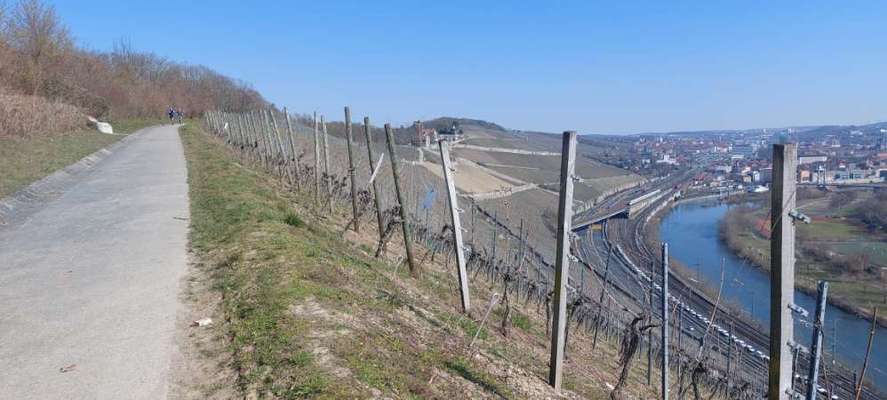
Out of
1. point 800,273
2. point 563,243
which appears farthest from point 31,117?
point 800,273

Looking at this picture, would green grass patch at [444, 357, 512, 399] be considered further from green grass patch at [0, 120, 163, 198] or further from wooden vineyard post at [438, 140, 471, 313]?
green grass patch at [0, 120, 163, 198]

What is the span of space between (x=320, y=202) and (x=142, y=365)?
401 inches

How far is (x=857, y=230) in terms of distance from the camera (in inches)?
1202

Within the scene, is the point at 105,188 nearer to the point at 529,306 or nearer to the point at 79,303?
the point at 79,303

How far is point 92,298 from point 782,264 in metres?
6.56

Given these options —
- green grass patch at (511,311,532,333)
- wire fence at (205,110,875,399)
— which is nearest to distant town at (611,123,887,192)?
wire fence at (205,110,875,399)

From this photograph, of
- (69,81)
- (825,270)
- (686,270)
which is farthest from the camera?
(69,81)

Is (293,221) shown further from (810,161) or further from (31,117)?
(31,117)

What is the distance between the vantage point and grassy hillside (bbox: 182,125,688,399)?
4.56m

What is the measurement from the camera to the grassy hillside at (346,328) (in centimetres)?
456

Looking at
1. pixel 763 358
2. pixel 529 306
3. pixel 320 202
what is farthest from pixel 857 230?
pixel 320 202

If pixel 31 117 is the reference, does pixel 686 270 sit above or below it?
below

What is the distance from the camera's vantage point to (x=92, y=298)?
6.47 m

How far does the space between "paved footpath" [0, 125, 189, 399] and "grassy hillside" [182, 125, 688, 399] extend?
53cm
